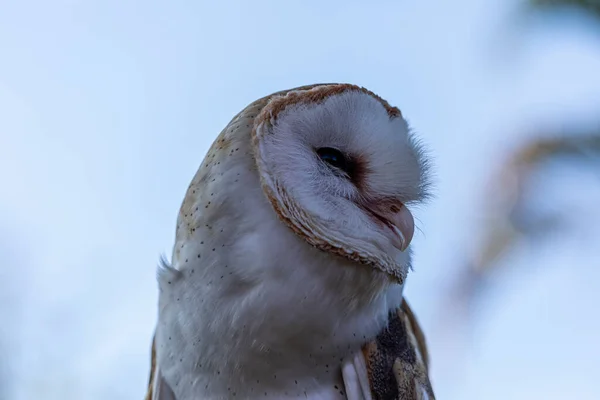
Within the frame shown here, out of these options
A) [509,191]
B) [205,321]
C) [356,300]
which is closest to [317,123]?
[356,300]

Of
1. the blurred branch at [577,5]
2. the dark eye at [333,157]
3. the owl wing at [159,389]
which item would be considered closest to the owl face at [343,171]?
the dark eye at [333,157]

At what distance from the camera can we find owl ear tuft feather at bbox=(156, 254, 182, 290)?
5.60ft

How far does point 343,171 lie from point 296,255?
23 cm

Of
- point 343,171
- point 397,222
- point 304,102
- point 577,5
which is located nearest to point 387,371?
point 397,222

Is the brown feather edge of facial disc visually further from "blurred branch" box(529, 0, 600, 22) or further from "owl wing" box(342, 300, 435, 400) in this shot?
"blurred branch" box(529, 0, 600, 22)

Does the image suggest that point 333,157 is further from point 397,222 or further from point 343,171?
point 397,222

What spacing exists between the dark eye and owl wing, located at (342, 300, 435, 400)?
1.31 ft

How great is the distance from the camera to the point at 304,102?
1.64 metres

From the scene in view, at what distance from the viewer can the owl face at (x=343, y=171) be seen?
5.12 ft

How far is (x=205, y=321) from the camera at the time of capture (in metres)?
1.62

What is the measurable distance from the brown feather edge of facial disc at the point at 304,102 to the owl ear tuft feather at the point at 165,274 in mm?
311

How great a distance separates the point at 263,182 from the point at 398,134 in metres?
0.35

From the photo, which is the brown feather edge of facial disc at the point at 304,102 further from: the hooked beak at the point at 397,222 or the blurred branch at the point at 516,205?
→ the blurred branch at the point at 516,205

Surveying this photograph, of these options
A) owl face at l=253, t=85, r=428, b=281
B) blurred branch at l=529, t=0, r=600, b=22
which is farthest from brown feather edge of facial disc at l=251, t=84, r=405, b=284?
blurred branch at l=529, t=0, r=600, b=22
